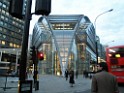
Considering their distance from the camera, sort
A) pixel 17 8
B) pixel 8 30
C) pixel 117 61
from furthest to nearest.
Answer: pixel 8 30, pixel 117 61, pixel 17 8

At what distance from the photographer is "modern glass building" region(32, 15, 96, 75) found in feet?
261

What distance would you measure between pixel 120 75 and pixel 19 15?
1711 centimetres

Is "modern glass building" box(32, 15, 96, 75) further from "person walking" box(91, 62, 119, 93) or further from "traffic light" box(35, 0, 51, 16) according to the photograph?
"traffic light" box(35, 0, 51, 16)

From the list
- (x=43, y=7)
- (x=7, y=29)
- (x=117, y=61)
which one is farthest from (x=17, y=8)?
(x=7, y=29)

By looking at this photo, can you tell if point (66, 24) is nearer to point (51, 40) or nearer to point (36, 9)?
point (51, 40)

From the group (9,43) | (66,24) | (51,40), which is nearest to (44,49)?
(51,40)

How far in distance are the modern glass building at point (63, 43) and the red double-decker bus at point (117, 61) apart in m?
52.8

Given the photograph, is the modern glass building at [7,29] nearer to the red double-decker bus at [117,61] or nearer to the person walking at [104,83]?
the red double-decker bus at [117,61]

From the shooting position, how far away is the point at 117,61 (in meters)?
21.1

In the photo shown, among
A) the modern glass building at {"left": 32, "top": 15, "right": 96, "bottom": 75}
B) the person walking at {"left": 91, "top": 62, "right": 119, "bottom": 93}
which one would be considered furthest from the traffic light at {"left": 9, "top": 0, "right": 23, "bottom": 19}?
the modern glass building at {"left": 32, "top": 15, "right": 96, "bottom": 75}

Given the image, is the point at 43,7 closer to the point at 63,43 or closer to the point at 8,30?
the point at 63,43

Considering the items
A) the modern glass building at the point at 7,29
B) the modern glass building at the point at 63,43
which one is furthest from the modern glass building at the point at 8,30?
the modern glass building at the point at 63,43

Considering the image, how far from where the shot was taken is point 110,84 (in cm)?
480

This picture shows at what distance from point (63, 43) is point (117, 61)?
60618 millimetres
